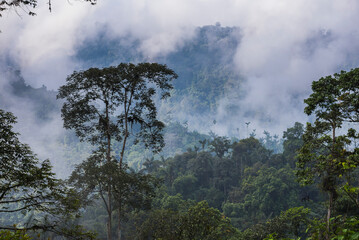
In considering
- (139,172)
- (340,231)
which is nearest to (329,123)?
(340,231)

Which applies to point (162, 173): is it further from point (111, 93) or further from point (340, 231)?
point (340, 231)

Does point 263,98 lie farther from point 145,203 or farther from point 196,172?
point 145,203

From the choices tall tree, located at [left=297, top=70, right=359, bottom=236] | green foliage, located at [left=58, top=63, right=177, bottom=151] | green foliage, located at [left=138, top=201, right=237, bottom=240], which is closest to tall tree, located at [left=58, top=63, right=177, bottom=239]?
green foliage, located at [left=58, top=63, right=177, bottom=151]

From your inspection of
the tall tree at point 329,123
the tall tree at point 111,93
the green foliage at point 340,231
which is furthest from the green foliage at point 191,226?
the green foliage at point 340,231

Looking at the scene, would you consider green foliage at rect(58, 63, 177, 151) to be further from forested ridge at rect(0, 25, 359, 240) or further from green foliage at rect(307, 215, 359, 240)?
green foliage at rect(307, 215, 359, 240)

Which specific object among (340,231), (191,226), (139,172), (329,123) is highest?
(329,123)

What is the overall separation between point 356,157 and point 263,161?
42.0 m

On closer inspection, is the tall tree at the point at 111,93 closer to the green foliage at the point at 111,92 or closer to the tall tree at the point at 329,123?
the green foliage at the point at 111,92

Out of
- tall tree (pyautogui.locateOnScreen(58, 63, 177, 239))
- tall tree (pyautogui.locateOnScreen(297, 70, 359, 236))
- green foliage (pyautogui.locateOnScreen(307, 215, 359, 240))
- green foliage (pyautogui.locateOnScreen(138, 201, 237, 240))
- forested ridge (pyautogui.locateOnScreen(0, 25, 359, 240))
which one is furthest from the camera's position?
green foliage (pyautogui.locateOnScreen(138, 201, 237, 240))

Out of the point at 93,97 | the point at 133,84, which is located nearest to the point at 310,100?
the point at 133,84

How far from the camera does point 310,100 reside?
31.8 feet

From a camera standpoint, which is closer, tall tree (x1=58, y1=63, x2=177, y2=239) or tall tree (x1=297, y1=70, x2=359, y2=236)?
tall tree (x1=297, y1=70, x2=359, y2=236)

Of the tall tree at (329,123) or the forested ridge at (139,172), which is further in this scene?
the tall tree at (329,123)

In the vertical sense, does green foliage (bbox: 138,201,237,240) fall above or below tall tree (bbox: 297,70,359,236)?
below
